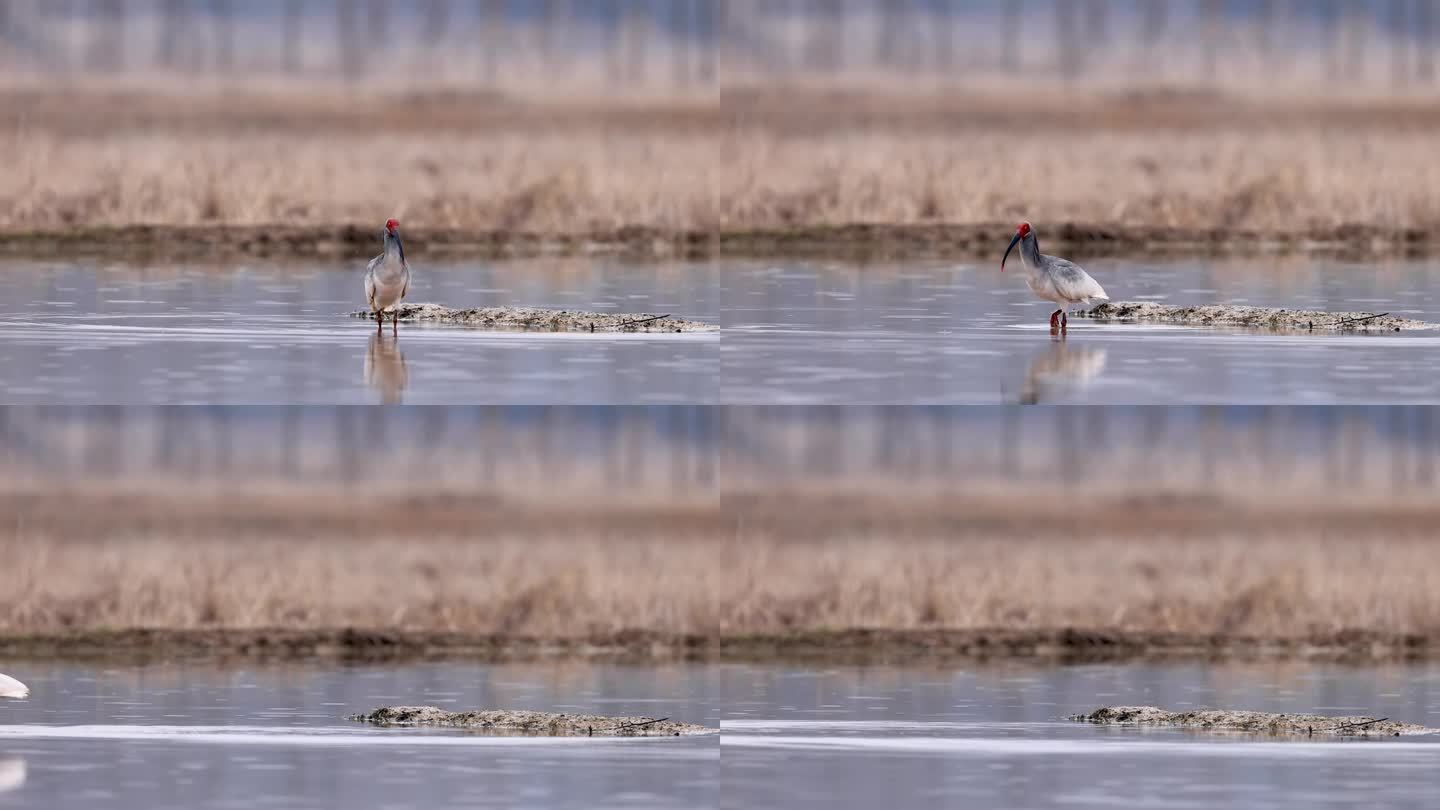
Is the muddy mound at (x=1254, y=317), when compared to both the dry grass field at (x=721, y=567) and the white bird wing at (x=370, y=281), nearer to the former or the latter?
the dry grass field at (x=721, y=567)

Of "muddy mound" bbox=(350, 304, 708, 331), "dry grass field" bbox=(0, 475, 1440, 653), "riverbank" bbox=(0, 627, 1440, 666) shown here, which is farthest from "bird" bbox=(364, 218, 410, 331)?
"dry grass field" bbox=(0, 475, 1440, 653)

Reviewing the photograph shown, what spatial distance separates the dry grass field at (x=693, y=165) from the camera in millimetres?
24406

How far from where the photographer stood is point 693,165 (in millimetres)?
24203

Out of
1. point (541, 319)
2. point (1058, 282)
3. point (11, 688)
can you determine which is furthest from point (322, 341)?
point (1058, 282)

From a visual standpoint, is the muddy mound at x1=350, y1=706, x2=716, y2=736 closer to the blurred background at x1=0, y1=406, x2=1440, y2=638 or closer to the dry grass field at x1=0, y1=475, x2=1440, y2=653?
the dry grass field at x1=0, y1=475, x2=1440, y2=653

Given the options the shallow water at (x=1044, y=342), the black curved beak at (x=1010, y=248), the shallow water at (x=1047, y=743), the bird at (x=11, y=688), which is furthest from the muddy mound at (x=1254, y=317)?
the bird at (x=11, y=688)

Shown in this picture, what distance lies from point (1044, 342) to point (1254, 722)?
3149mm

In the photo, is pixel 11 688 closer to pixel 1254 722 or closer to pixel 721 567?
pixel 1254 722

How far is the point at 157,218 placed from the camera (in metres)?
24.7

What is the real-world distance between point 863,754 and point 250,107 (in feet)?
34.8

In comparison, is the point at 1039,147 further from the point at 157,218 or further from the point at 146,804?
the point at 146,804

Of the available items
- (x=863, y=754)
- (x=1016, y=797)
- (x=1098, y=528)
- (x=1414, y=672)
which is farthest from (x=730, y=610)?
(x=1016, y=797)

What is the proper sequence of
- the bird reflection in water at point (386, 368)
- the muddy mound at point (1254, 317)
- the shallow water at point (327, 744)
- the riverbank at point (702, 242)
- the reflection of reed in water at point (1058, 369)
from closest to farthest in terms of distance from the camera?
the shallow water at point (327, 744), the bird reflection in water at point (386, 368), the reflection of reed in water at point (1058, 369), the muddy mound at point (1254, 317), the riverbank at point (702, 242)

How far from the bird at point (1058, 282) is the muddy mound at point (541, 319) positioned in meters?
1.77
